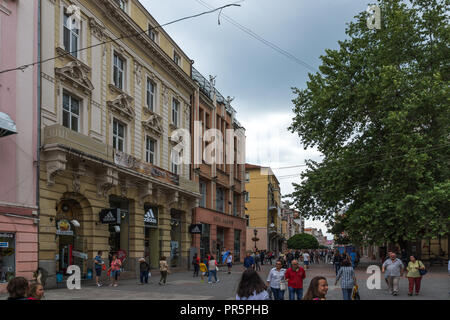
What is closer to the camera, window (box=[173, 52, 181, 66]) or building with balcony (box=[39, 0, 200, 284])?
building with balcony (box=[39, 0, 200, 284])

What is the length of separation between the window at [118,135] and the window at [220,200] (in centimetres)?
1762

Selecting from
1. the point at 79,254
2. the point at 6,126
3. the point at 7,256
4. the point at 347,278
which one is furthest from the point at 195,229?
the point at 347,278

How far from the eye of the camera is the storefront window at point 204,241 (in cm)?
3603

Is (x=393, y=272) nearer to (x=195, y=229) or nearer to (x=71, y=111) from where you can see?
(x=71, y=111)

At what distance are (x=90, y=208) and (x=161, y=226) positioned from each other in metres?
8.19

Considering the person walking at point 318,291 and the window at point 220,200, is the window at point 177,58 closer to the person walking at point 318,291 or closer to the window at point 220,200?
the window at point 220,200

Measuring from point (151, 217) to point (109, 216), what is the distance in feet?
21.4

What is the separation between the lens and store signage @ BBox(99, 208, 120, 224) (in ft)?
69.2

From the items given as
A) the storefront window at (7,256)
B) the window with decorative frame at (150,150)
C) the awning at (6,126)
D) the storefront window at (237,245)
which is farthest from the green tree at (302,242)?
the awning at (6,126)

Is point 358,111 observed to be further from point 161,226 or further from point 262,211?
point 262,211

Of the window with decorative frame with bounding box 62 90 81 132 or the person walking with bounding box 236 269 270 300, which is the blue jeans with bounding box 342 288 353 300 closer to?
the person walking with bounding box 236 269 270 300

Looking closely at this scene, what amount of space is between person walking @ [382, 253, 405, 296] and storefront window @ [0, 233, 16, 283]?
1310cm

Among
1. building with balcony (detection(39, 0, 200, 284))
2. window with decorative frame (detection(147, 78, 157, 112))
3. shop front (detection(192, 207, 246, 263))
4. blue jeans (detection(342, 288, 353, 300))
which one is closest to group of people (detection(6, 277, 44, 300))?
blue jeans (detection(342, 288, 353, 300))

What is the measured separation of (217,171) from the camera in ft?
134
